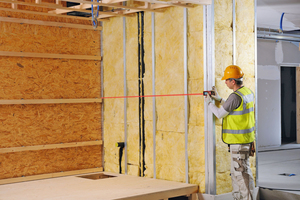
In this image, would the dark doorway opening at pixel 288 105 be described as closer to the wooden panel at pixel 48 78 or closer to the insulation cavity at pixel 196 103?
the wooden panel at pixel 48 78

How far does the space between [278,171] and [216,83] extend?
284 centimetres

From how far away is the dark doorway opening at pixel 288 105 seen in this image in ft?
39.0

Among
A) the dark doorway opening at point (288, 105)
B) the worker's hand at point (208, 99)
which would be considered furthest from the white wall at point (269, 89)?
the worker's hand at point (208, 99)

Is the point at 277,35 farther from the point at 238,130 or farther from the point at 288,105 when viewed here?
the point at 238,130

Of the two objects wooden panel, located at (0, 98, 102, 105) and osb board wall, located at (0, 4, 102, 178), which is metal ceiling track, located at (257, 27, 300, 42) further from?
wooden panel, located at (0, 98, 102, 105)

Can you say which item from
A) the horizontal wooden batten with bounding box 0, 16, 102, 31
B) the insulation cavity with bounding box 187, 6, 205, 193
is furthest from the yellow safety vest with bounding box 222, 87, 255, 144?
the horizontal wooden batten with bounding box 0, 16, 102, 31

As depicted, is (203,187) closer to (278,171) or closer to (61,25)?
(278,171)

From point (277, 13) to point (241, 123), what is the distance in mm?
4589

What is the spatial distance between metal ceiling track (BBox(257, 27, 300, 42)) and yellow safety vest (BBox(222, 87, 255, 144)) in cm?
561

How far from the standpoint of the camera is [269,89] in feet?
36.3

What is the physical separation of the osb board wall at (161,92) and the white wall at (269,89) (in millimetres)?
5190

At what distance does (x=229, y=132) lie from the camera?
16.9 ft

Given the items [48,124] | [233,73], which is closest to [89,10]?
[48,124]

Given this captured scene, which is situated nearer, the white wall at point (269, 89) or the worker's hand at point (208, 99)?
the worker's hand at point (208, 99)
